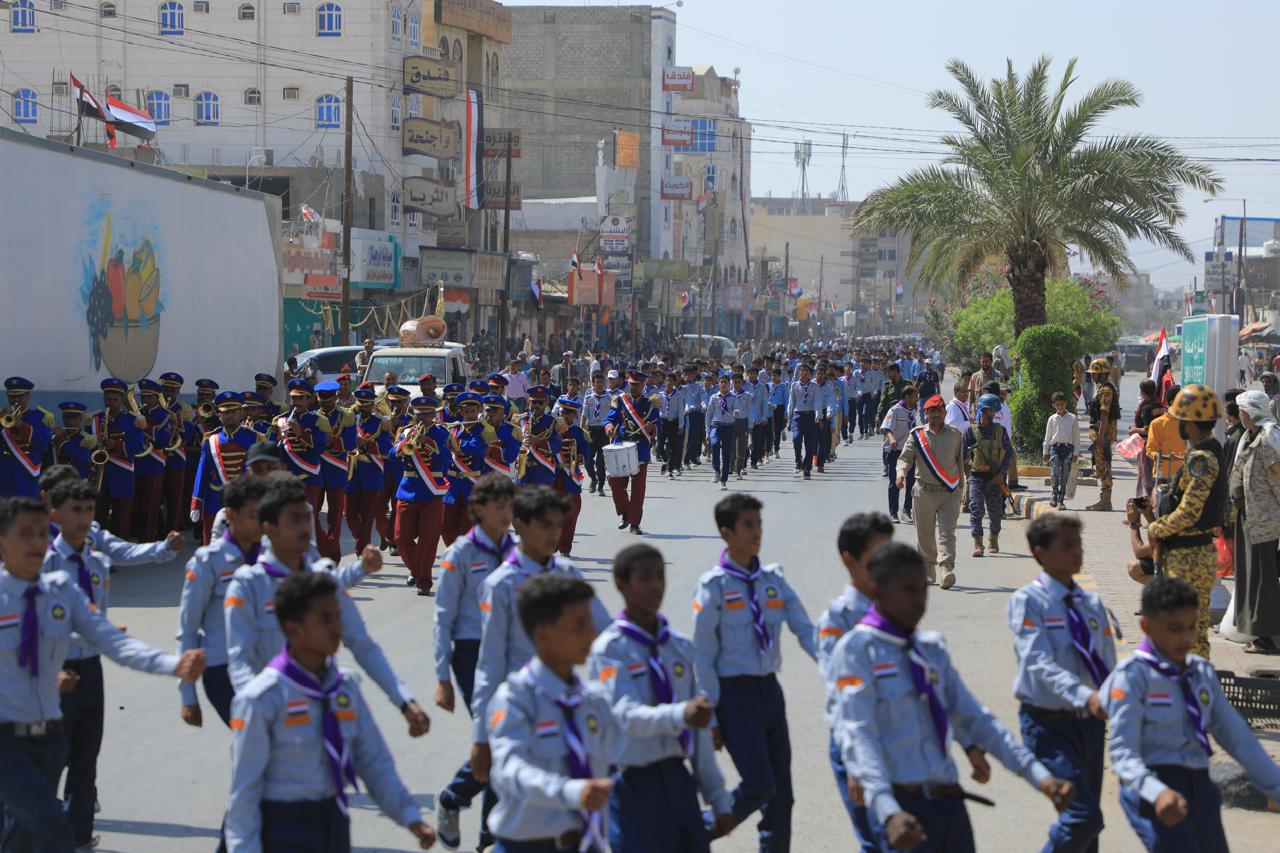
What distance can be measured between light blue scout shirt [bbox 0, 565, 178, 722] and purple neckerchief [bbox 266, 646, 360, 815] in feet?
3.84

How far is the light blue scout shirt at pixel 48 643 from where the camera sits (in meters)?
6.10

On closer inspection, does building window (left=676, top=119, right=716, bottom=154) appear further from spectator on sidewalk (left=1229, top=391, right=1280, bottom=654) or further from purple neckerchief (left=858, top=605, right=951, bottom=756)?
purple neckerchief (left=858, top=605, right=951, bottom=756)

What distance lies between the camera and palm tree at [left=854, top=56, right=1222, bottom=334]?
30609mm

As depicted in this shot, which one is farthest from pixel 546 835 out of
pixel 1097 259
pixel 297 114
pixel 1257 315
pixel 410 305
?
pixel 1257 315

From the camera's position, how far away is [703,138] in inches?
4656

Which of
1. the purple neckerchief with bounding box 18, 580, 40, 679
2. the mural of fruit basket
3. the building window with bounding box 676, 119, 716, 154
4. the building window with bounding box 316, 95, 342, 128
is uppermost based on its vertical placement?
the building window with bounding box 676, 119, 716, 154

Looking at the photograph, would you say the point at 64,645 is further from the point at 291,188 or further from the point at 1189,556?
the point at 291,188

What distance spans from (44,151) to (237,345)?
5784 millimetres

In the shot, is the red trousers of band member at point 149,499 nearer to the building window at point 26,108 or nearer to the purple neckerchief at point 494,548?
the purple neckerchief at point 494,548

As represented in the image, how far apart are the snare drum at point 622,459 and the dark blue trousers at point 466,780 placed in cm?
1087

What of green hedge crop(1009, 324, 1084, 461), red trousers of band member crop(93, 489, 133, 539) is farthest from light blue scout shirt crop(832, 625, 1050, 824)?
green hedge crop(1009, 324, 1084, 461)

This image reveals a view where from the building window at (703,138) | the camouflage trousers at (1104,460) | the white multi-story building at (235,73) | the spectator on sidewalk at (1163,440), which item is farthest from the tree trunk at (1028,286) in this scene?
the building window at (703,138)

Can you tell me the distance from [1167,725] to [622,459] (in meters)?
13.5

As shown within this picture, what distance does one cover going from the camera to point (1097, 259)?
3216cm
